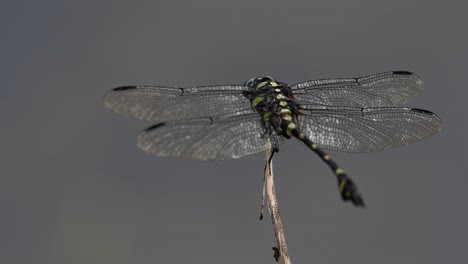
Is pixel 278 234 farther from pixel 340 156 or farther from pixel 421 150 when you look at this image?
pixel 421 150

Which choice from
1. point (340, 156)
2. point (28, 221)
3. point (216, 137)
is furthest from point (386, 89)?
point (28, 221)

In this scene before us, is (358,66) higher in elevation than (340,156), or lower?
higher

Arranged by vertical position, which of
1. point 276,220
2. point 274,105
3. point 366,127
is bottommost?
point 276,220

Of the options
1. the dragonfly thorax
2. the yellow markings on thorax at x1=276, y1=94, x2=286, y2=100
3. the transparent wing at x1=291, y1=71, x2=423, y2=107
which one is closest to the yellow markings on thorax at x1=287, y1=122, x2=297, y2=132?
the dragonfly thorax

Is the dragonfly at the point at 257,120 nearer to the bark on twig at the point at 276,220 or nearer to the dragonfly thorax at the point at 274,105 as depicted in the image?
the dragonfly thorax at the point at 274,105

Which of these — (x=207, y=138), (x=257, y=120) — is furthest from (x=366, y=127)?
(x=207, y=138)

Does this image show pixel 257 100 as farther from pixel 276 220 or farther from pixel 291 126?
pixel 276 220

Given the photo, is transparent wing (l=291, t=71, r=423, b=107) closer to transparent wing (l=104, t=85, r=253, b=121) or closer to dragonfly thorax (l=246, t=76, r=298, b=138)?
dragonfly thorax (l=246, t=76, r=298, b=138)
